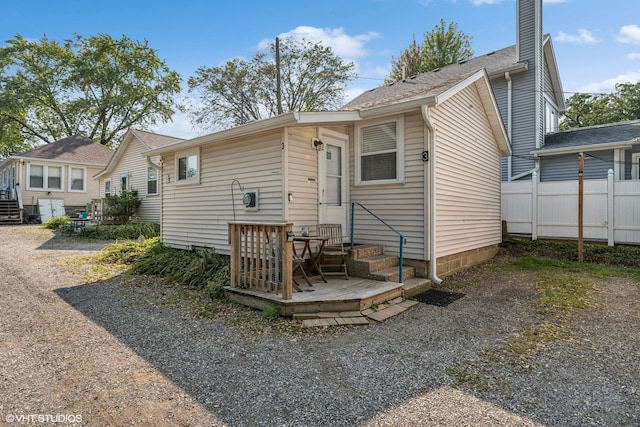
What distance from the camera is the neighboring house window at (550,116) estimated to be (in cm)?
1325

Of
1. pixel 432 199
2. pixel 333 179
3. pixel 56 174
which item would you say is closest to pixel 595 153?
pixel 432 199

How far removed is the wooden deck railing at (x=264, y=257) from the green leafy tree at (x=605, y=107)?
1043 inches

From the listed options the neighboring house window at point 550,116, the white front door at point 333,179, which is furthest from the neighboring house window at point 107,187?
the neighboring house window at point 550,116

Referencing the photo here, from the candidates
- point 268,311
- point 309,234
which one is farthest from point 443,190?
point 268,311

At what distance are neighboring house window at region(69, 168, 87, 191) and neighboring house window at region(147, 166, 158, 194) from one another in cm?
816

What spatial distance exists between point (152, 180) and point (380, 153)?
37.4 ft

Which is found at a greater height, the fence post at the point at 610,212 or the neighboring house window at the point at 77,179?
the neighboring house window at the point at 77,179

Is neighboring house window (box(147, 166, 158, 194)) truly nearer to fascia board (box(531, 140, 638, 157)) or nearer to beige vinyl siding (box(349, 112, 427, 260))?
beige vinyl siding (box(349, 112, 427, 260))

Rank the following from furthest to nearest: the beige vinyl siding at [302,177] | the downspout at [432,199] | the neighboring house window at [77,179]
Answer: the neighboring house window at [77,179], the beige vinyl siding at [302,177], the downspout at [432,199]

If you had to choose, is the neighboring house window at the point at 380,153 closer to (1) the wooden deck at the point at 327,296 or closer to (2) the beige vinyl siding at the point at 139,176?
(1) the wooden deck at the point at 327,296

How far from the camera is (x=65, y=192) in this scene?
1908 centimetres

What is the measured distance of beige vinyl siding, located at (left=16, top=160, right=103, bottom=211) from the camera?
17.8 metres

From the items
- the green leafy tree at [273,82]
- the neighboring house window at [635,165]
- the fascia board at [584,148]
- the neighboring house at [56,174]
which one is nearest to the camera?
the fascia board at [584,148]

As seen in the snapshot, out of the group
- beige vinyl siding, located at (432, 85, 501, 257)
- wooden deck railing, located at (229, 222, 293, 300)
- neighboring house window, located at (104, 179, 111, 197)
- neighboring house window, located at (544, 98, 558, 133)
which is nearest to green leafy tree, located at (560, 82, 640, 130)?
neighboring house window, located at (544, 98, 558, 133)
